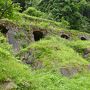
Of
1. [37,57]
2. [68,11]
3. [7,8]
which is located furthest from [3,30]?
[68,11]

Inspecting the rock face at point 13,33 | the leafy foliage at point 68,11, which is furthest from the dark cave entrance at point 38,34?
the leafy foliage at point 68,11

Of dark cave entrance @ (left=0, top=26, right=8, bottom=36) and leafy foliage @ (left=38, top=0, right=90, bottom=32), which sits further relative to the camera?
leafy foliage @ (left=38, top=0, right=90, bottom=32)

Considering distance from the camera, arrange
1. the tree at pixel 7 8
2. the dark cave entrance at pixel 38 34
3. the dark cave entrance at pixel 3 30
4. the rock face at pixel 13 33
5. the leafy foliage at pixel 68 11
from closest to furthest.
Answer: the tree at pixel 7 8, the rock face at pixel 13 33, the dark cave entrance at pixel 3 30, the dark cave entrance at pixel 38 34, the leafy foliage at pixel 68 11

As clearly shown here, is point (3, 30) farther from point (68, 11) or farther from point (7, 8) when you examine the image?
point (68, 11)

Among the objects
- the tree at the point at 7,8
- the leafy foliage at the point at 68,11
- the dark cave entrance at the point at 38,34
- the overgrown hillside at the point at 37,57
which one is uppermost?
the tree at the point at 7,8

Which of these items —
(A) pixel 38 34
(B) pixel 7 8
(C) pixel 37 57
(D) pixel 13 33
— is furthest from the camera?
(A) pixel 38 34

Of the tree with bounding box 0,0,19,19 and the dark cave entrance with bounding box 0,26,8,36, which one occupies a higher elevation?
the tree with bounding box 0,0,19,19

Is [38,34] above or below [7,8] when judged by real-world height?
below

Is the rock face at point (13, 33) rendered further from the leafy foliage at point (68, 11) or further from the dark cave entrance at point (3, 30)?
the leafy foliage at point (68, 11)

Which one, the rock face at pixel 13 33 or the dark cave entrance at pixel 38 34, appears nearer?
the rock face at pixel 13 33

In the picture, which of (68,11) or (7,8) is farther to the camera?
(68,11)

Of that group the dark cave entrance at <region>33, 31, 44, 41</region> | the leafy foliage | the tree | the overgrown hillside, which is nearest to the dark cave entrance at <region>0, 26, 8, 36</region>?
the overgrown hillside

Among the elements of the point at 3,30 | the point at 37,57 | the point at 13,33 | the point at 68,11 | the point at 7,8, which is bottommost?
the point at 68,11

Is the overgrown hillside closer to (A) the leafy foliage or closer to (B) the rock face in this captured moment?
(B) the rock face
